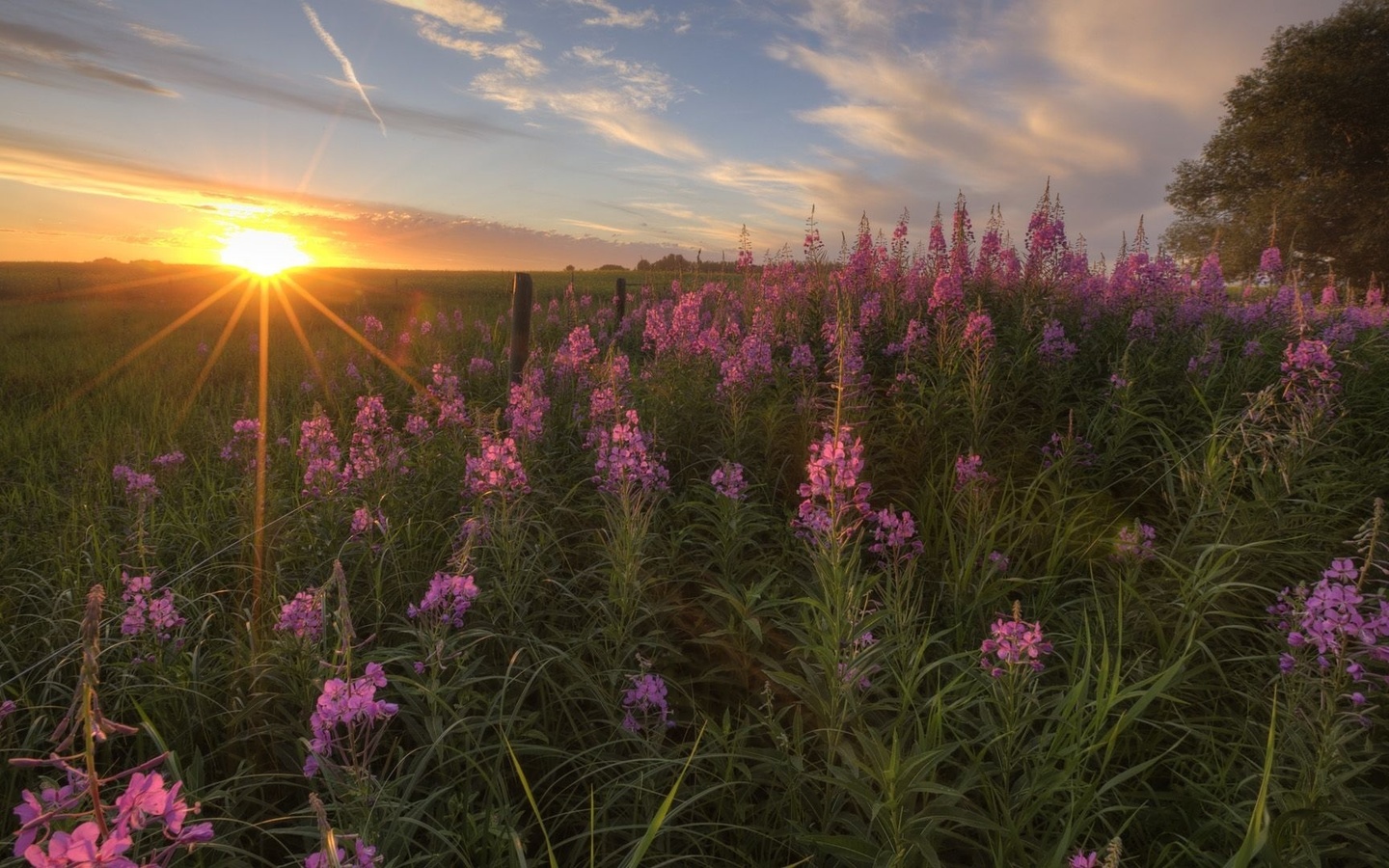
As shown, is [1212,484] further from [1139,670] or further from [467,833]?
[467,833]

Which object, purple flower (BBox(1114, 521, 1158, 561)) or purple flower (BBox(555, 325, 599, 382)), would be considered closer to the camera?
purple flower (BBox(1114, 521, 1158, 561))

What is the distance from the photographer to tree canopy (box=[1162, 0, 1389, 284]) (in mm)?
24812

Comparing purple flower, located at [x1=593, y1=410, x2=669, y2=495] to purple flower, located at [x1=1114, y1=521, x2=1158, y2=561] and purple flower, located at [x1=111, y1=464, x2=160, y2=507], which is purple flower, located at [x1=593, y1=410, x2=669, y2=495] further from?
purple flower, located at [x1=111, y1=464, x2=160, y2=507]

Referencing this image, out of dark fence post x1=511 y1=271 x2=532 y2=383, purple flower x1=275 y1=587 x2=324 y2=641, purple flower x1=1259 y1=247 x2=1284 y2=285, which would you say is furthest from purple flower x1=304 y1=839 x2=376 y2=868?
purple flower x1=1259 y1=247 x2=1284 y2=285


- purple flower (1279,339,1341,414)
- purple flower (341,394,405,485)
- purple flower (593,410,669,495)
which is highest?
purple flower (1279,339,1341,414)

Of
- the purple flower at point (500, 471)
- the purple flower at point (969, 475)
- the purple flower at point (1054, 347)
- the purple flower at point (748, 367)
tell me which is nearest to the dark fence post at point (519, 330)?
the purple flower at point (748, 367)

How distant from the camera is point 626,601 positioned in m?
3.02

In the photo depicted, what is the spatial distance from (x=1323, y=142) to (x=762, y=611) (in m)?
34.7

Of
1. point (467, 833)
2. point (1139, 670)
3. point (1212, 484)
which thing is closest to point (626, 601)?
point (467, 833)

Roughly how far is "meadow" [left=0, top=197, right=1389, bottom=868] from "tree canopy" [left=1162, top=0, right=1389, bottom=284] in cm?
2423

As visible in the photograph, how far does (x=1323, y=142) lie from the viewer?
2577cm

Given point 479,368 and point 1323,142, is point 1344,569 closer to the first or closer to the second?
point 479,368

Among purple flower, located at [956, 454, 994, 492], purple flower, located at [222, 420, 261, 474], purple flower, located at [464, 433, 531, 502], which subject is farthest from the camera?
purple flower, located at [222, 420, 261, 474]

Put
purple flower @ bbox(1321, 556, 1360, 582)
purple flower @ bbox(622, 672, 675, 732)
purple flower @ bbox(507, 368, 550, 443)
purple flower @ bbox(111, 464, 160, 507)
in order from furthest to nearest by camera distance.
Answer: purple flower @ bbox(507, 368, 550, 443) → purple flower @ bbox(111, 464, 160, 507) → purple flower @ bbox(622, 672, 675, 732) → purple flower @ bbox(1321, 556, 1360, 582)
